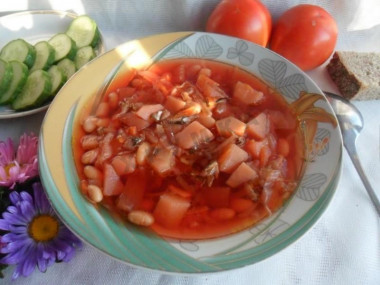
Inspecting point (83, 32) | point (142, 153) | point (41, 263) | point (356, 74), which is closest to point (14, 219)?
point (41, 263)

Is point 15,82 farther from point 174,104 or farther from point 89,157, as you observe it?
point 174,104

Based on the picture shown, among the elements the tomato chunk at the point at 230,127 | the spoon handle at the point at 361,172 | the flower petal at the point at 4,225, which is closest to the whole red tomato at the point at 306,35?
the spoon handle at the point at 361,172

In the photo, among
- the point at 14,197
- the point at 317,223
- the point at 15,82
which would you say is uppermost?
the point at 15,82

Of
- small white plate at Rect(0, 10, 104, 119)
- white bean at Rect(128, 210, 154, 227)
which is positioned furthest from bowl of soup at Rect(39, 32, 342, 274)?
small white plate at Rect(0, 10, 104, 119)

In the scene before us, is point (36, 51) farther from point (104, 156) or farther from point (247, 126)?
point (247, 126)

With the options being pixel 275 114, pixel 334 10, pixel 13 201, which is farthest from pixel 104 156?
pixel 334 10

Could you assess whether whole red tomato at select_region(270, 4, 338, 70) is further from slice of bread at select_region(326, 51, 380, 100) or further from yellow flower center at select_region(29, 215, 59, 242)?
yellow flower center at select_region(29, 215, 59, 242)
